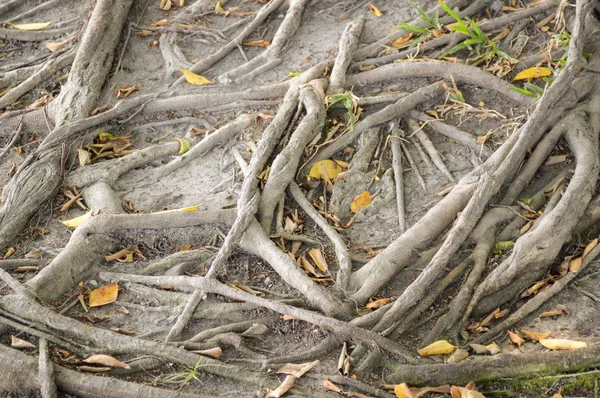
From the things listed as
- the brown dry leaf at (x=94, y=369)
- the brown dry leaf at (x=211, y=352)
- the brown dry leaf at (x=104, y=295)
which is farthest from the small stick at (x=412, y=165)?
the brown dry leaf at (x=94, y=369)

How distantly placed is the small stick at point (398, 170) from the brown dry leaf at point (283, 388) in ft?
4.10

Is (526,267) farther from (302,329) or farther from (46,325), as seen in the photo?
(46,325)

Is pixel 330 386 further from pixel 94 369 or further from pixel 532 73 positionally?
pixel 532 73

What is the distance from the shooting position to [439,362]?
3727 millimetres

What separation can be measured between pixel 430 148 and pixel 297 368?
187cm

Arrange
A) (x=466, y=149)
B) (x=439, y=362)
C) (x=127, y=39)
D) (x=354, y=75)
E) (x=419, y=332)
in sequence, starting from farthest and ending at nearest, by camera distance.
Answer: (x=127, y=39) < (x=354, y=75) < (x=466, y=149) < (x=419, y=332) < (x=439, y=362)

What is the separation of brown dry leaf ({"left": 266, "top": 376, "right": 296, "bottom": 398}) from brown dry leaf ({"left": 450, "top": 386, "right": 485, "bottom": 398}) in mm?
742

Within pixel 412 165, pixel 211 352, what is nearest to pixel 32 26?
pixel 412 165

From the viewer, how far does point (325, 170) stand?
4.81m

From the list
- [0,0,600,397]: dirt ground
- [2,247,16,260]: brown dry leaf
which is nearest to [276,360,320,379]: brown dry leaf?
[0,0,600,397]: dirt ground

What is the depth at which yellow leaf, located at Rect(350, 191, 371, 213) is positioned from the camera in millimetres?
4676

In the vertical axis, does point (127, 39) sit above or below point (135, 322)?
above

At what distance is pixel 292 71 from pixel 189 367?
8.66ft

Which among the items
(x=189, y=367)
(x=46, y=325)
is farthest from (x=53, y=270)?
(x=189, y=367)
